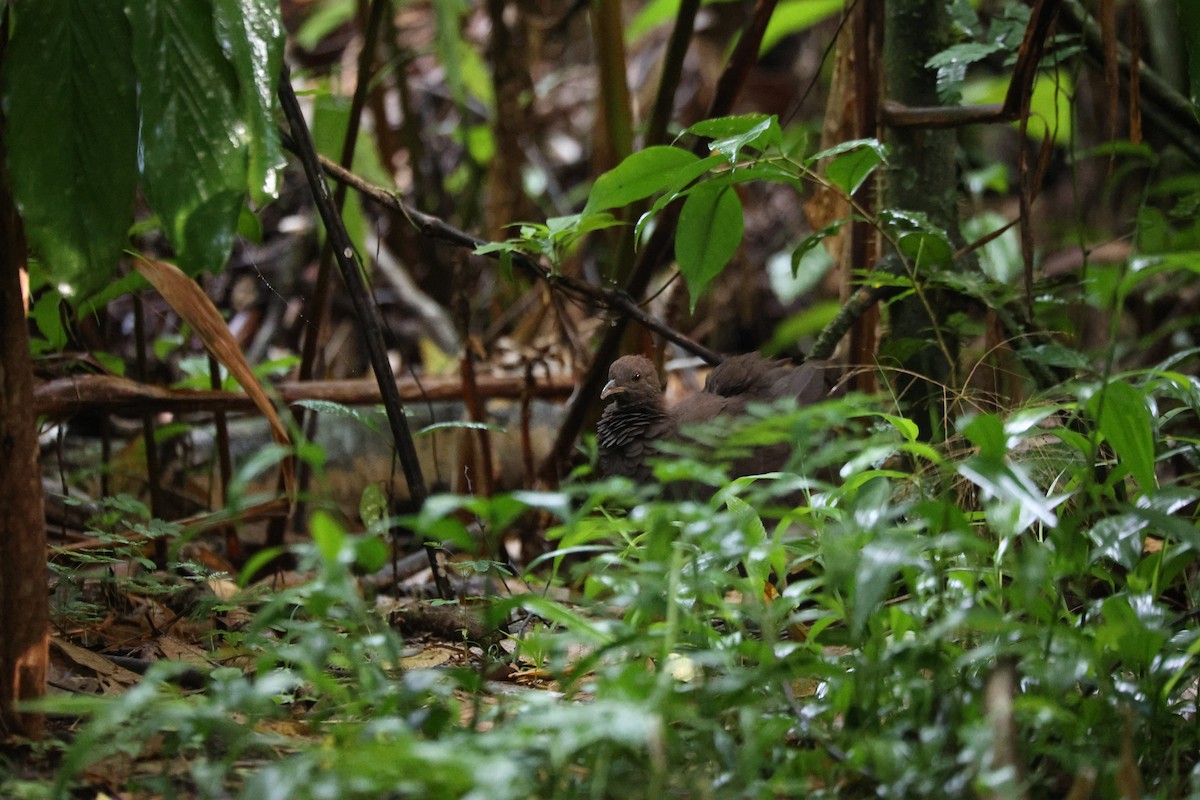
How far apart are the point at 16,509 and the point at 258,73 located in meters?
0.66

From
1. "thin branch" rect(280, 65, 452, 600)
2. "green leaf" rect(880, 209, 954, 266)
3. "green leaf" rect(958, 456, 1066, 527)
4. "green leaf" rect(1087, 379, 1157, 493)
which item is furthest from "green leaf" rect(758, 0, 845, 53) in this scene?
"green leaf" rect(958, 456, 1066, 527)

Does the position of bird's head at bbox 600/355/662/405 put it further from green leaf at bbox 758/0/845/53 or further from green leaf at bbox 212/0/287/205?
green leaf at bbox 758/0/845/53

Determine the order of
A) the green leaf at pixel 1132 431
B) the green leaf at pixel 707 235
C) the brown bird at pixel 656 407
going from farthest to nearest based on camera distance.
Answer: the brown bird at pixel 656 407, the green leaf at pixel 707 235, the green leaf at pixel 1132 431

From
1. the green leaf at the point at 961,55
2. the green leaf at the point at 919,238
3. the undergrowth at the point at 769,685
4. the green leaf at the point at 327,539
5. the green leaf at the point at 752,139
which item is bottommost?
the undergrowth at the point at 769,685

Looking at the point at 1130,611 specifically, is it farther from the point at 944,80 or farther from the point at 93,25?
the point at 93,25

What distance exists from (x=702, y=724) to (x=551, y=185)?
4555 mm

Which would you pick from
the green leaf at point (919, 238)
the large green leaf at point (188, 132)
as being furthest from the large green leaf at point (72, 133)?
the green leaf at point (919, 238)

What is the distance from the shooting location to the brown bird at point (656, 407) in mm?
2760

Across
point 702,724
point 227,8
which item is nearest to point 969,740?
point 702,724

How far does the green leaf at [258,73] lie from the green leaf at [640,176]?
0.70 m

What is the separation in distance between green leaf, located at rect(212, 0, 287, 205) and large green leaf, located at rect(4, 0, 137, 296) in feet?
0.44

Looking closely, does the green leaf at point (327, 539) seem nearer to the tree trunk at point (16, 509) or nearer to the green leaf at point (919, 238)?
the tree trunk at point (16, 509)

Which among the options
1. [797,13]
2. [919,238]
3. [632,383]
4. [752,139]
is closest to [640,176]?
[752,139]

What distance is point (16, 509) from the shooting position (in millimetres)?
1418
